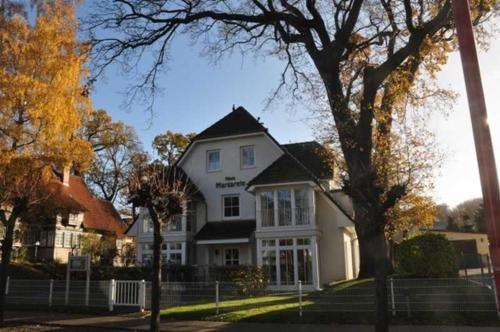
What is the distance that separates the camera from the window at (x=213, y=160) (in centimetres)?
3262

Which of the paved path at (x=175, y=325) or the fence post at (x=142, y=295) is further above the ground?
the fence post at (x=142, y=295)

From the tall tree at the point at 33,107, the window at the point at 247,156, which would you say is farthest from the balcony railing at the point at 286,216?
the tall tree at the point at 33,107

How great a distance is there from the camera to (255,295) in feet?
67.1

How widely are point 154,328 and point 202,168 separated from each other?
21673mm

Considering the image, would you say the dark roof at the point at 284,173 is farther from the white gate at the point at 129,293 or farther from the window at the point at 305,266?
the white gate at the point at 129,293

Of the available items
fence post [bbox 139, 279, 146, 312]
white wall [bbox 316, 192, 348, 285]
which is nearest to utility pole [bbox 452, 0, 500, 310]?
fence post [bbox 139, 279, 146, 312]

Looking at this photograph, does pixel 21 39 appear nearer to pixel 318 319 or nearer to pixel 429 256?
pixel 318 319

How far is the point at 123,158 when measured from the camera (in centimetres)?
5197

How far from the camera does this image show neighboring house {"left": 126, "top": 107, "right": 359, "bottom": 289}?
2664 cm

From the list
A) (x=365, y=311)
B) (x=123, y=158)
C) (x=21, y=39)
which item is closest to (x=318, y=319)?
(x=365, y=311)

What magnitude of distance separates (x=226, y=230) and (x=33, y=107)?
16.6m

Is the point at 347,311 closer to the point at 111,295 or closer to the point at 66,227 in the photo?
the point at 111,295

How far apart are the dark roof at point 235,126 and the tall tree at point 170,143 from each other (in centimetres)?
1545

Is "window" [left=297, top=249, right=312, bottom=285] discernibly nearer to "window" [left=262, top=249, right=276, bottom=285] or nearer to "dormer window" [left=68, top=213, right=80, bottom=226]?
"window" [left=262, top=249, right=276, bottom=285]
